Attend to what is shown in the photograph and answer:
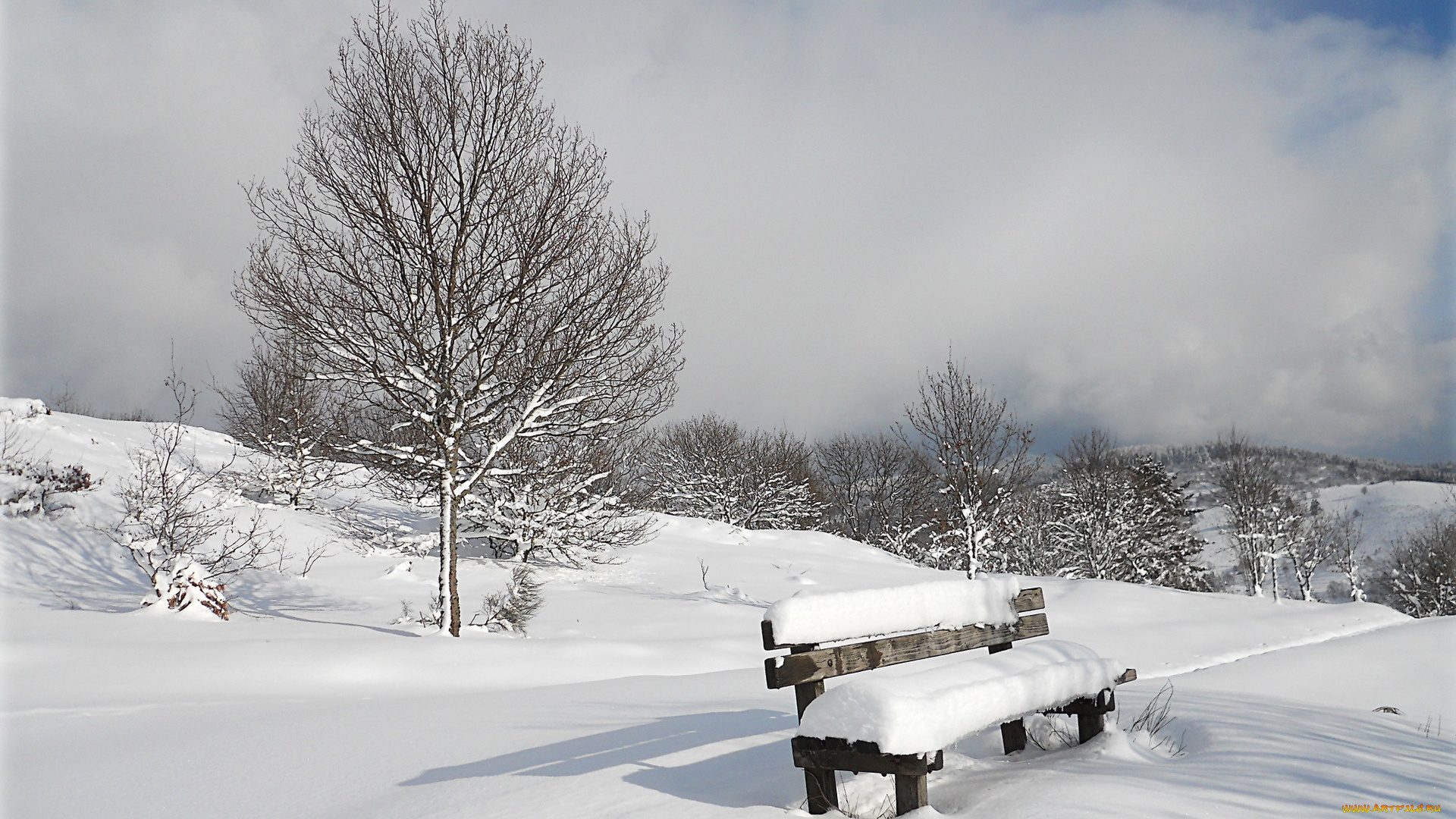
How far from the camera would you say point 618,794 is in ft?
10.7

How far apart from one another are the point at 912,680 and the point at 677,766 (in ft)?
4.64

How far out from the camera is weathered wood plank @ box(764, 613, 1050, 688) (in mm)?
3201

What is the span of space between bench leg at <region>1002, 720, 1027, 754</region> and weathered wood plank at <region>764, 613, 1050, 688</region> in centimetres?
42

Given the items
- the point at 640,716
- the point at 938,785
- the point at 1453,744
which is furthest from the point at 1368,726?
the point at 640,716

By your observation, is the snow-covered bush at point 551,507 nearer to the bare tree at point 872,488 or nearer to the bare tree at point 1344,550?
the bare tree at point 872,488

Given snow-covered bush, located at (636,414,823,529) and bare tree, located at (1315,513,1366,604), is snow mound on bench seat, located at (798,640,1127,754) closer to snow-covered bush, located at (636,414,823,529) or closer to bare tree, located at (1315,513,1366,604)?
snow-covered bush, located at (636,414,823,529)

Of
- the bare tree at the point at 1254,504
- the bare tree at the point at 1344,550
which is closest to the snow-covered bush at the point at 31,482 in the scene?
the bare tree at the point at 1254,504

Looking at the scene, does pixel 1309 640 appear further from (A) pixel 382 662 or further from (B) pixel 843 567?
(A) pixel 382 662

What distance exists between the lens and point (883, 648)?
3562 millimetres

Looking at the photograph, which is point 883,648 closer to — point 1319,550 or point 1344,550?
point 1319,550

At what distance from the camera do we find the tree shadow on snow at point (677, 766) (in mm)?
3377

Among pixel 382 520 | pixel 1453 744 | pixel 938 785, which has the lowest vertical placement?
pixel 1453 744

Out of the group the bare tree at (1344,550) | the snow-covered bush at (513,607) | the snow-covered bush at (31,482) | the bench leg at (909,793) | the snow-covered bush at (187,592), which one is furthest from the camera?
the bare tree at (1344,550)

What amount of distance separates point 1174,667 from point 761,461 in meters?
27.2
